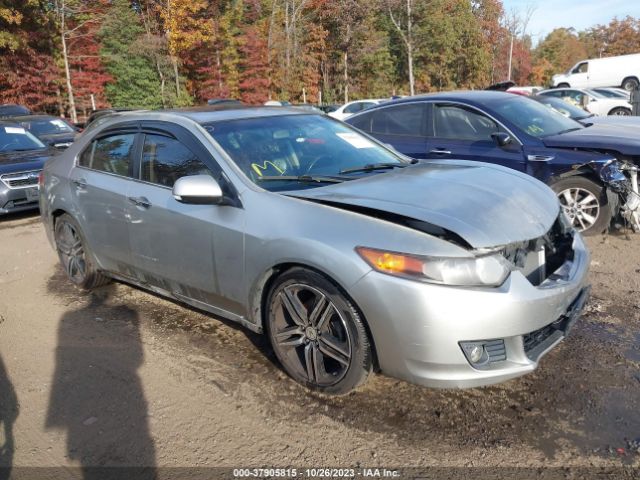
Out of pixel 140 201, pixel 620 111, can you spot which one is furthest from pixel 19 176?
pixel 620 111

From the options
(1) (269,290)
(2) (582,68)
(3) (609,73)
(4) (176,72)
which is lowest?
(1) (269,290)

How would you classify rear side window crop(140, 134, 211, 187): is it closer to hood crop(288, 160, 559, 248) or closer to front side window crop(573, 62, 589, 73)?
hood crop(288, 160, 559, 248)

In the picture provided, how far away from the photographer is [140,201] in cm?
397

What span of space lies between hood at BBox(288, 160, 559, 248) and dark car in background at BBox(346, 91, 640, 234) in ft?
7.71

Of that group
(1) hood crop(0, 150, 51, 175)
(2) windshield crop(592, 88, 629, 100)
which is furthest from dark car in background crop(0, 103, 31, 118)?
(2) windshield crop(592, 88, 629, 100)

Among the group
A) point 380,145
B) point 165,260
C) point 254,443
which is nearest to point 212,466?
point 254,443

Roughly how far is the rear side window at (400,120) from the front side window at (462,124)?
0.75 feet

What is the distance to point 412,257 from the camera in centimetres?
270

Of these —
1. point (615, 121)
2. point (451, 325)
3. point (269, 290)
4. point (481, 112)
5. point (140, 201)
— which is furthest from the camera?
point (615, 121)

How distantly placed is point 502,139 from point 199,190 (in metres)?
3.87

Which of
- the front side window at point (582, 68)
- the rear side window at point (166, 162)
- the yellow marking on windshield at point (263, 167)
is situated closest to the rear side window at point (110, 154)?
the rear side window at point (166, 162)

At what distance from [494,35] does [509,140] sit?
6038 cm

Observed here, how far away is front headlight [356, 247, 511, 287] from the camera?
2.67 meters

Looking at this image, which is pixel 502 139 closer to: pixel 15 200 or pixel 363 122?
pixel 363 122
